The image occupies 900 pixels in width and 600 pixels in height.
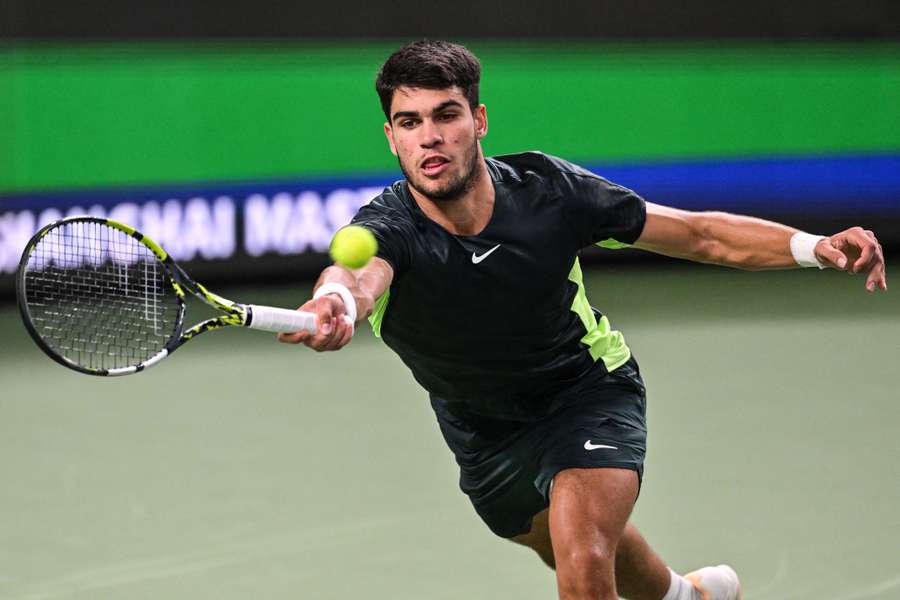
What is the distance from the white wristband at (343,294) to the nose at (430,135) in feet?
1.96

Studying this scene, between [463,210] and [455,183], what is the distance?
0.40 ft

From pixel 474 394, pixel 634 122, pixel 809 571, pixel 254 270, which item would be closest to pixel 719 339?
pixel 634 122

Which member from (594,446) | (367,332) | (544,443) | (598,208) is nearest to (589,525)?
(594,446)

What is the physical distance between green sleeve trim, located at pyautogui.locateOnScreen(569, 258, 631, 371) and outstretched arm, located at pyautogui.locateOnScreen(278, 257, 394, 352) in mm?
727

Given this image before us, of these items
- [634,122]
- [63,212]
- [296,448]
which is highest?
[634,122]

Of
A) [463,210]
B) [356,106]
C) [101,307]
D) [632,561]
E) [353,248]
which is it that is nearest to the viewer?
[353,248]

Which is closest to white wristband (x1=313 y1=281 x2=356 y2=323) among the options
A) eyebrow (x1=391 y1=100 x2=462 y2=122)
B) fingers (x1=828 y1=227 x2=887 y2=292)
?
eyebrow (x1=391 y1=100 x2=462 y2=122)

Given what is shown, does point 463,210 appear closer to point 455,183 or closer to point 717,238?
point 455,183

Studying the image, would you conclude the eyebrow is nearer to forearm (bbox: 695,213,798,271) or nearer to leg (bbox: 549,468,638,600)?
forearm (bbox: 695,213,798,271)

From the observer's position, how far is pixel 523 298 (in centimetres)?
420

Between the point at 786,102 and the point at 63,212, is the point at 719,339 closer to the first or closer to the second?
the point at 786,102

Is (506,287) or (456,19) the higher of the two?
(456,19)

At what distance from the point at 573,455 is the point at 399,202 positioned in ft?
2.80

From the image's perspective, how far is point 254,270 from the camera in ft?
32.7
